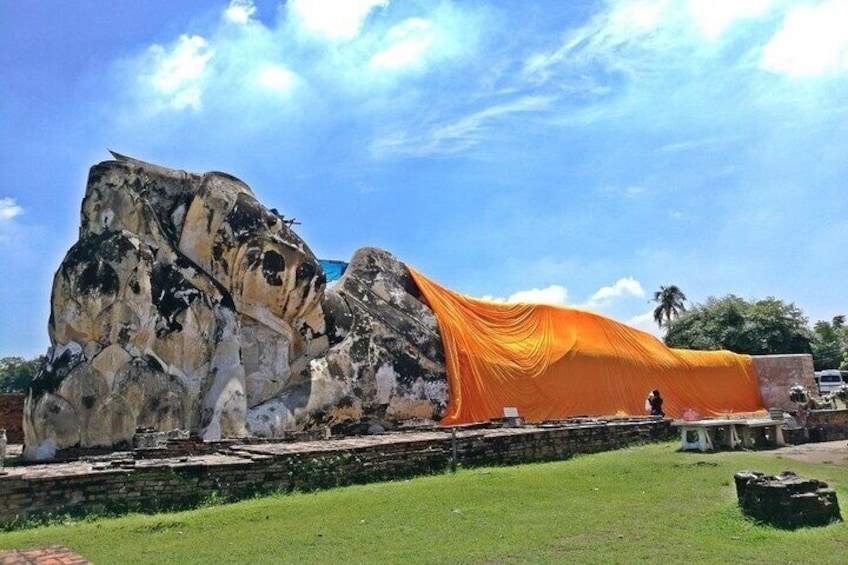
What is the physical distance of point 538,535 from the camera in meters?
6.07

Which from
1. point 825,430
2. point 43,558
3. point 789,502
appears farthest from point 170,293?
point 825,430

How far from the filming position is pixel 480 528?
644cm

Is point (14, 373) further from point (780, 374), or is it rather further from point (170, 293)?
point (780, 374)

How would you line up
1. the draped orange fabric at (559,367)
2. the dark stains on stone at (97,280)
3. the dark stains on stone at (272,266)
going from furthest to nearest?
1. the draped orange fabric at (559,367)
2. the dark stains on stone at (272,266)
3. the dark stains on stone at (97,280)

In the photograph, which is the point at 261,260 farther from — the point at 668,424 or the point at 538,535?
the point at 538,535

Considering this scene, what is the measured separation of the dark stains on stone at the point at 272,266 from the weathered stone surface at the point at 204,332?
0.08 feet

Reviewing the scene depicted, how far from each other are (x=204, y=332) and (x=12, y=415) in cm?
841

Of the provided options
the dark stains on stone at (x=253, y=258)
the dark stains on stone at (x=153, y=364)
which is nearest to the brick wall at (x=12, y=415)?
the dark stains on stone at (x=153, y=364)

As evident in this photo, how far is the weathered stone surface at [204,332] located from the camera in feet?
45.2

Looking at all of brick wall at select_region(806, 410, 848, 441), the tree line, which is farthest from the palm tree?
brick wall at select_region(806, 410, 848, 441)

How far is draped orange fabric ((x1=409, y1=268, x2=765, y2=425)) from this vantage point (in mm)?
20922

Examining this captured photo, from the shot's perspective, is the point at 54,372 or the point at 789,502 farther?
the point at 54,372

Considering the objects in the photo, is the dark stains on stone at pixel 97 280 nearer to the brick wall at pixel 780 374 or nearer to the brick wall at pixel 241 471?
the brick wall at pixel 241 471

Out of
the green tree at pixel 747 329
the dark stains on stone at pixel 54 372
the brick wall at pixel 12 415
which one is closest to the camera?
the dark stains on stone at pixel 54 372
